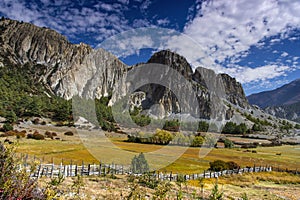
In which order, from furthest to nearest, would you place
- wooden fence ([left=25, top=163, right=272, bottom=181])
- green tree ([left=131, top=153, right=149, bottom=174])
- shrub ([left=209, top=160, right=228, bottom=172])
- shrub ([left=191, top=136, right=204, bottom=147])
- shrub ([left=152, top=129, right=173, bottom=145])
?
shrub ([left=191, top=136, right=204, bottom=147]) → shrub ([left=152, top=129, right=173, bottom=145]) → shrub ([left=209, top=160, right=228, bottom=172]) → green tree ([left=131, top=153, right=149, bottom=174]) → wooden fence ([left=25, top=163, right=272, bottom=181])

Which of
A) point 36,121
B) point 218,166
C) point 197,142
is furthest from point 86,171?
point 36,121

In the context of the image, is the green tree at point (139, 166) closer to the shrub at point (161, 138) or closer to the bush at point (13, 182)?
the bush at point (13, 182)

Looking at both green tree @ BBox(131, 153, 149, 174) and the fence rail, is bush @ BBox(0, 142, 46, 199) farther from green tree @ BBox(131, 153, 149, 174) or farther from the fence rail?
green tree @ BBox(131, 153, 149, 174)

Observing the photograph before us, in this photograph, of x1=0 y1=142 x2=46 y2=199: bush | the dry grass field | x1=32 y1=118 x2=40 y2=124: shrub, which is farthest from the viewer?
x1=32 y1=118 x2=40 y2=124: shrub

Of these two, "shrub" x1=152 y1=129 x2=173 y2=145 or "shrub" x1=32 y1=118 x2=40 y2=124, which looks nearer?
"shrub" x1=152 y1=129 x2=173 y2=145

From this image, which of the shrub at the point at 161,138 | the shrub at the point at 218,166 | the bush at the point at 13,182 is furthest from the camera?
the shrub at the point at 161,138

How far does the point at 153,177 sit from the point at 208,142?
3577 inches

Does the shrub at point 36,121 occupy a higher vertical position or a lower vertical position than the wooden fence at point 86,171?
higher

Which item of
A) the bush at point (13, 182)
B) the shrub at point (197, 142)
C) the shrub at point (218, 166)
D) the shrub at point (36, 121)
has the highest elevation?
the shrub at point (36, 121)

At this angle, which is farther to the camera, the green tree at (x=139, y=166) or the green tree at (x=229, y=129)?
the green tree at (x=229, y=129)

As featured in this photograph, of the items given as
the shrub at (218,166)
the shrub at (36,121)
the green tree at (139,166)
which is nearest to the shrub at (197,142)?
the shrub at (218,166)

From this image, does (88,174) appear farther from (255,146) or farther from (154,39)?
(255,146)

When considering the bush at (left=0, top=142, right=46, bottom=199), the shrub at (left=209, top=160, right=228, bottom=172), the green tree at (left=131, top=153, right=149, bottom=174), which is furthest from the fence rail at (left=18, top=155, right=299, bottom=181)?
the bush at (left=0, top=142, right=46, bottom=199)

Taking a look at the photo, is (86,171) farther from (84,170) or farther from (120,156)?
(120,156)
